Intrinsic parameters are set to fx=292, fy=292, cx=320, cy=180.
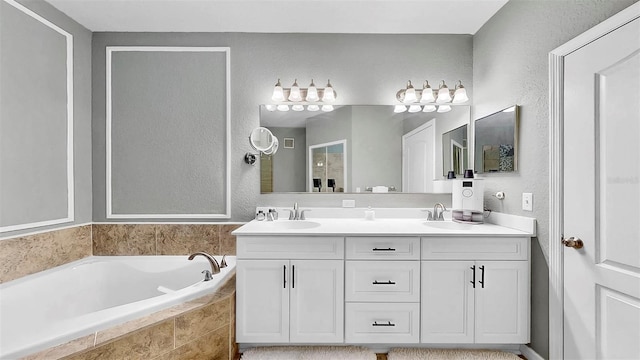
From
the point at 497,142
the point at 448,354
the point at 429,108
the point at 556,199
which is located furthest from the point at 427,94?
the point at 448,354

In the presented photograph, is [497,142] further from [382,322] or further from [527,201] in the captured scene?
[382,322]

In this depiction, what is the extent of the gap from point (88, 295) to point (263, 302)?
1.39 m

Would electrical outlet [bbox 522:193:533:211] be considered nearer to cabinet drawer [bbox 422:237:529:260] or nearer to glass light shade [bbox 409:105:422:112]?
cabinet drawer [bbox 422:237:529:260]

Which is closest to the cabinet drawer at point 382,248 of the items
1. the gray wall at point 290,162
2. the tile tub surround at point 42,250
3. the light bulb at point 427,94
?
the gray wall at point 290,162

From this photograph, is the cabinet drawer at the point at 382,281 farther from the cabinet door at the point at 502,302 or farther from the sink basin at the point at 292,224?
the sink basin at the point at 292,224

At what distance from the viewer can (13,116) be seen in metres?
1.86

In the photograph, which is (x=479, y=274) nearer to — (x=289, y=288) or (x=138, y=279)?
(x=289, y=288)

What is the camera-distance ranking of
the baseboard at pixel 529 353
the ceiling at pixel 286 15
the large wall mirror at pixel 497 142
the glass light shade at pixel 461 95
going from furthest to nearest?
1. the glass light shade at pixel 461 95
2. the ceiling at pixel 286 15
3. the large wall mirror at pixel 497 142
4. the baseboard at pixel 529 353

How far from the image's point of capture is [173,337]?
1.53m

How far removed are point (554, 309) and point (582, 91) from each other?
4.00 ft

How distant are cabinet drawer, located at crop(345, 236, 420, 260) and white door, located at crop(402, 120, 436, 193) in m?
0.75

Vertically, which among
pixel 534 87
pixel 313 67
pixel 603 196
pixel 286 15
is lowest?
pixel 603 196

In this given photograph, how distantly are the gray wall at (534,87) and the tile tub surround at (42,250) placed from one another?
10.8ft

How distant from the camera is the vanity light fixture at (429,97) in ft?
8.09
